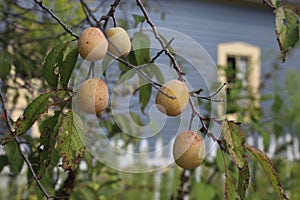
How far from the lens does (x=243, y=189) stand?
66 cm

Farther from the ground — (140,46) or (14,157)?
(140,46)

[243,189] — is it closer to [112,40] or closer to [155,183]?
[112,40]

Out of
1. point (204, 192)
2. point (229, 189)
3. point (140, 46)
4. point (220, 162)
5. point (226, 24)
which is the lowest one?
point (226, 24)

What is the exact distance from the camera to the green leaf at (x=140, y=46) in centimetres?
90

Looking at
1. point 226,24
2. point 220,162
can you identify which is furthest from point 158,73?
point 226,24

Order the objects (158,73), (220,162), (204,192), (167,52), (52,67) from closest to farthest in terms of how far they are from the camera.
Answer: (167,52), (52,67), (158,73), (220,162), (204,192)

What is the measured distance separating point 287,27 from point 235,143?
0.76 feet

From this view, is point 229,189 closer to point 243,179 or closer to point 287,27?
point 243,179

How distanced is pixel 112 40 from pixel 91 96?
98mm

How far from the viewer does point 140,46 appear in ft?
2.96

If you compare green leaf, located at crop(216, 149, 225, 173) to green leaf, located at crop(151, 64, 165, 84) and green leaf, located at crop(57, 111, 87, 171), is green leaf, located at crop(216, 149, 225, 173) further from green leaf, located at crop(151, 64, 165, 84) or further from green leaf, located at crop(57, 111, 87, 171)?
green leaf, located at crop(57, 111, 87, 171)

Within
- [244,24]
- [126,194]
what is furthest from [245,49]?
[126,194]

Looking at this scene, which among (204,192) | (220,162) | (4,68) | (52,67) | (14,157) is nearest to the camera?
(52,67)

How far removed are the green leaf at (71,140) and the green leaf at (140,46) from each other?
0.28 metres
